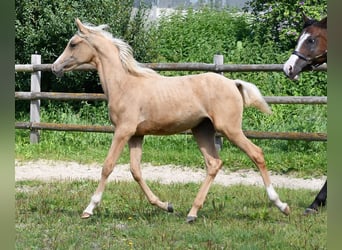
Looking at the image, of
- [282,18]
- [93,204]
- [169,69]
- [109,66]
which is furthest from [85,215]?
[282,18]

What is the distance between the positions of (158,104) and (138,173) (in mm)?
580

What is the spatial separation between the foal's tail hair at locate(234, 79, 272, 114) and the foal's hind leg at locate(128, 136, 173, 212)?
936 millimetres

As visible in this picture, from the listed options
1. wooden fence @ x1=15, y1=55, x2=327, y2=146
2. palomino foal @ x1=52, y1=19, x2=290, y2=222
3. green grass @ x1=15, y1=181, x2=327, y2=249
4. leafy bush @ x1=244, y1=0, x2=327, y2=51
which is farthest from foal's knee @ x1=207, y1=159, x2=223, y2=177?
leafy bush @ x1=244, y1=0, x2=327, y2=51

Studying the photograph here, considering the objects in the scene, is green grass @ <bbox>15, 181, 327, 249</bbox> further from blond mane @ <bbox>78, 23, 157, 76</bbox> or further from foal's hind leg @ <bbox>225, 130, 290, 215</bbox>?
blond mane @ <bbox>78, 23, 157, 76</bbox>

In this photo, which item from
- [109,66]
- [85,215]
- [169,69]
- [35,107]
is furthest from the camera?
[35,107]

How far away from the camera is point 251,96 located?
5.11 m

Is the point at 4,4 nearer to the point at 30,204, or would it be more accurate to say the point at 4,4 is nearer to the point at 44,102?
the point at 30,204

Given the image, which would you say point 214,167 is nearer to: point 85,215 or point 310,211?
point 310,211

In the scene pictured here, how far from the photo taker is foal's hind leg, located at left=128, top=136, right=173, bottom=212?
5.04 metres

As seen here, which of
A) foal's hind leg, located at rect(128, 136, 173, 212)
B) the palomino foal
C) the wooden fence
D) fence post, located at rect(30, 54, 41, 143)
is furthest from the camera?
fence post, located at rect(30, 54, 41, 143)

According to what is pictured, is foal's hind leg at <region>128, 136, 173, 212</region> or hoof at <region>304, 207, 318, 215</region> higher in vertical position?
foal's hind leg at <region>128, 136, 173, 212</region>

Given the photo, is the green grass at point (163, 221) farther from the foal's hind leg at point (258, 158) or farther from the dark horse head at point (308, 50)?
the dark horse head at point (308, 50)

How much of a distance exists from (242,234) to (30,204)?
218 centimetres

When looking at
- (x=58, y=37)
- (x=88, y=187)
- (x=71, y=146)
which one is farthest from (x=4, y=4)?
(x=58, y=37)
